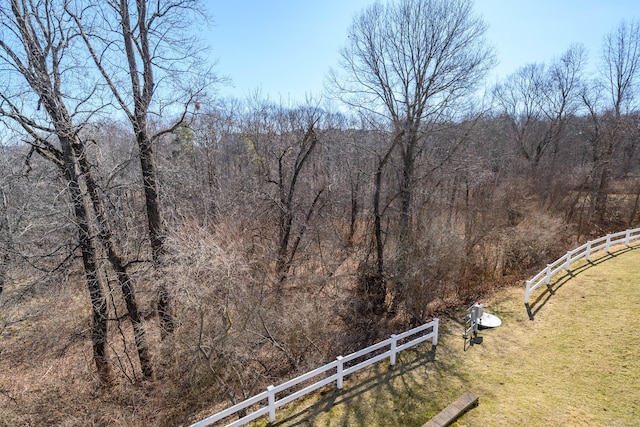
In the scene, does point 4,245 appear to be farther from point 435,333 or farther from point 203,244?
point 435,333

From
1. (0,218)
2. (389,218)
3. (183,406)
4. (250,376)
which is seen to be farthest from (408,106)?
(0,218)

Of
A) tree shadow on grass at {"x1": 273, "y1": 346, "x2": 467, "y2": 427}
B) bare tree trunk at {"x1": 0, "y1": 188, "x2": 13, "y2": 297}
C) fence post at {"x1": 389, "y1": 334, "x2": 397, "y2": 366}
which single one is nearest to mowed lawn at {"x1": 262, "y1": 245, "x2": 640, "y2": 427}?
tree shadow on grass at {"x1": 273, "y1": 346, "x2": 467, "y2": 427}

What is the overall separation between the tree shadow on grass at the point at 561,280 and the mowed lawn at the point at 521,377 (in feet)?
0.56

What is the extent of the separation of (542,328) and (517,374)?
270cm

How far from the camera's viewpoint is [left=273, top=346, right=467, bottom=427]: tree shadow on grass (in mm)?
5930

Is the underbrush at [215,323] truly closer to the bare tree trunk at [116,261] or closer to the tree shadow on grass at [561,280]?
the bare tree trunk at [116,261]

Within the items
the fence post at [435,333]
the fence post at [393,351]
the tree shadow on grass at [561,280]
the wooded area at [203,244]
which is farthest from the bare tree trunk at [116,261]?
the tree shadow on grass at [561,280]

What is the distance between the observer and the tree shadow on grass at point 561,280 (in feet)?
33.2

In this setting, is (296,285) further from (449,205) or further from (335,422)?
(449,205)

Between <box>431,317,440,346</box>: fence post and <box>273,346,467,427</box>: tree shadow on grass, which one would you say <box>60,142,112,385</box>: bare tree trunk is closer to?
<box>273,346,467,427</box>: tree shadow on grass

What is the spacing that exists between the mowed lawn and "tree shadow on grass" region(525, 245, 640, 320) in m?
0.17

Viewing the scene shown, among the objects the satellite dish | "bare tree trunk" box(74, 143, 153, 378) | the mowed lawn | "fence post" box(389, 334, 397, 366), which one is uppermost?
"bare tree trunk" box(74, 143, 153, 378)

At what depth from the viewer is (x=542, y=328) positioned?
9.03 m

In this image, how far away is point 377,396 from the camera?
6.55 metres
